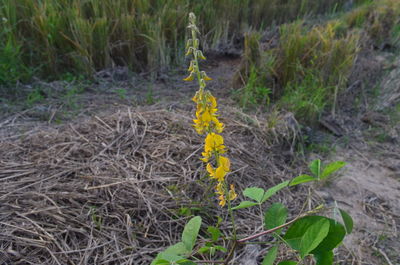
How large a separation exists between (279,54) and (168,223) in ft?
5.96

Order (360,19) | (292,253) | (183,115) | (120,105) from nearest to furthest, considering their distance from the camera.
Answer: (292,253) → (183,115) → (120,105) → (360,19)

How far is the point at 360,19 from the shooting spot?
407 cm

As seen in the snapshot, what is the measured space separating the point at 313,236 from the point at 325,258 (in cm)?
10

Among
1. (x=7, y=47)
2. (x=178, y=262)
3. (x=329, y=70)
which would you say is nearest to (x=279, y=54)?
(x=329, y=70)

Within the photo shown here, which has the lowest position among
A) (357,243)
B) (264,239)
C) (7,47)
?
(357,243)

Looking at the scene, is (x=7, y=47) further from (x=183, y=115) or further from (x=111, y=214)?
(x=111, y=214)

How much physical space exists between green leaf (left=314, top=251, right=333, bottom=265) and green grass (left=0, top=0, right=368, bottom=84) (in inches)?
90.8

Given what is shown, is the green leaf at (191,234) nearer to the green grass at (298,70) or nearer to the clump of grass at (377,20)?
the green grass at (298,70)

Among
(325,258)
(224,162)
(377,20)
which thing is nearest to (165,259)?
(224,162)

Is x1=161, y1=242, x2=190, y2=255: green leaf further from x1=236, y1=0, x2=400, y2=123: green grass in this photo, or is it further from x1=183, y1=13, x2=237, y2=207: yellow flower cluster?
x1=236, y1=0, x2=400, y2=123: green grass

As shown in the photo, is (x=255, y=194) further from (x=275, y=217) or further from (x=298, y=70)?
(x=298, y=70)

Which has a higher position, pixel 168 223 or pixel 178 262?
pixel 178 262

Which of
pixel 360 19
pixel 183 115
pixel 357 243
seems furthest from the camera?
pixel 360 19

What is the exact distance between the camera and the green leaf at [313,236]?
783 mm
